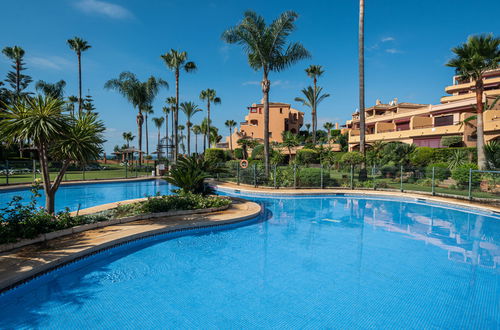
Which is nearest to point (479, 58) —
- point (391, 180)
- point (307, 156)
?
point (391, 180)

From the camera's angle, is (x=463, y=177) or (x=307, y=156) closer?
(x=463, y=177)

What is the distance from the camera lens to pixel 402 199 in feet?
49.7

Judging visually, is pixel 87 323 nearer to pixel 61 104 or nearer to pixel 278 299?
pixel 278 299

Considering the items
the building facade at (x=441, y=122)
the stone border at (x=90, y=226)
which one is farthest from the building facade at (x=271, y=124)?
the stone border at (x=90, y=226)

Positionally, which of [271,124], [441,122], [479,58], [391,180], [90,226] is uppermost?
[271,124]

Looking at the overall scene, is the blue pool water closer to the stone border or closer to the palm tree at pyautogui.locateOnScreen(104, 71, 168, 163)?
the stone border

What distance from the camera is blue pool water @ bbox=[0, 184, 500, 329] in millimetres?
4203

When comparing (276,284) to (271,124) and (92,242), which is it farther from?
(271,124)

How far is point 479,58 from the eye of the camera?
51.4ft

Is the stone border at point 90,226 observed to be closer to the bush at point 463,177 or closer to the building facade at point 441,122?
the bush at point 463,177

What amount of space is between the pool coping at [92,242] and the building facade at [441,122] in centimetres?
2408

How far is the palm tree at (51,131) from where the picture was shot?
22.0 feet

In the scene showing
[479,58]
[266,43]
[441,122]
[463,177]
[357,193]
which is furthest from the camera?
[441,122]

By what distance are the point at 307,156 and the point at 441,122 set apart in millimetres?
15481
